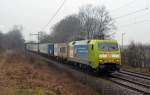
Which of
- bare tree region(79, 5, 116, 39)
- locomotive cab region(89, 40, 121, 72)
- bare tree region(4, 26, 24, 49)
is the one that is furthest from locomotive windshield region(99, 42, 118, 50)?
bare tree region(4, 26, 24, 49)

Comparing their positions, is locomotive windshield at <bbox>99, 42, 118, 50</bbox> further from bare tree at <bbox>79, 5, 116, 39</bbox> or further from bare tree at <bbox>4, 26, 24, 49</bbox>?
bare tree at <bbox>4, 26, 24, 49</bbox>

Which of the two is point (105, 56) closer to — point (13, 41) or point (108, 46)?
point (108, 46)

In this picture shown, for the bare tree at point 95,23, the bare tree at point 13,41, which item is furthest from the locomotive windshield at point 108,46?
the bare tree at point 13,41

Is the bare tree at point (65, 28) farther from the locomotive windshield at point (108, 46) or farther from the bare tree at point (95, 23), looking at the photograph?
the locomotive windshield at point (108, 46)

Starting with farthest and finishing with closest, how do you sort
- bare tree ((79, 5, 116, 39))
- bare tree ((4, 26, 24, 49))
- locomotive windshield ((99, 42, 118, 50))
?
1. bare tree ((4, 26, 24, 49))
2. bare tree ((79, 5, 116, 39))
3. locomotive windshield ((99, 42, 118, 50))

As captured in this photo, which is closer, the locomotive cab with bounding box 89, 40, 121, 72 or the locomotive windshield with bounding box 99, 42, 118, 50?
the locomotive cab with bounding box 89, 40, 121, 72

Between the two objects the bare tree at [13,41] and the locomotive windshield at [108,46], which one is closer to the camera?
the locomotive windshield at [108,46]

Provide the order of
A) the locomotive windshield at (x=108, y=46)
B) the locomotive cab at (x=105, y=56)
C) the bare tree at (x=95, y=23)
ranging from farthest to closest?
the bare tree at (x=95, y=23) → the locomotive windshield at (x=108, y=46) → the locomotive cab at (x=105, y=56)

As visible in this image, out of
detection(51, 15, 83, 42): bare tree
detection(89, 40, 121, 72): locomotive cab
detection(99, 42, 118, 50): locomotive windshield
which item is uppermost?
detection(51, 15, 83, 42): bare tree

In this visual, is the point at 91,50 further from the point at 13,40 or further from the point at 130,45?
the point at 13,40

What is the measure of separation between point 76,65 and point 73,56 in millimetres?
1031

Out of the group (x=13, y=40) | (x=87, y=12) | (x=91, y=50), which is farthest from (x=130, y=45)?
(x=13, y=40)

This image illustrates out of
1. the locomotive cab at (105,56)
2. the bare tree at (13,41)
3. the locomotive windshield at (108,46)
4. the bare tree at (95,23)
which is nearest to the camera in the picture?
the locomotive cab at (105,56)

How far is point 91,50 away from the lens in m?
24.9
